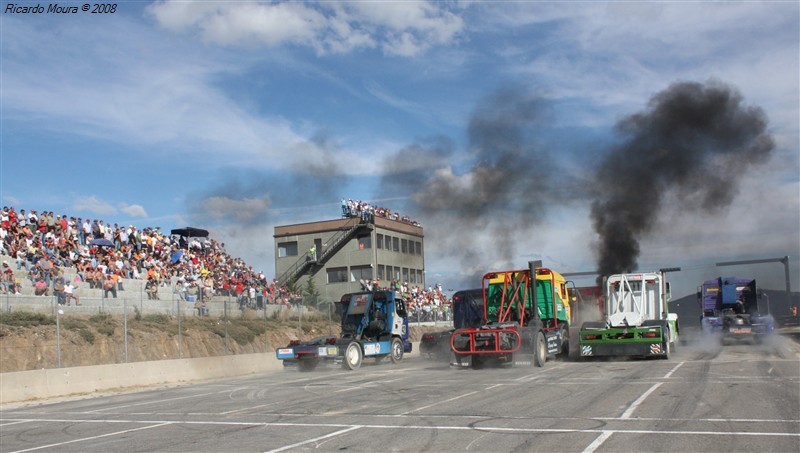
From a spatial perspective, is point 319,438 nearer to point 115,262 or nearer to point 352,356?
point 352,356

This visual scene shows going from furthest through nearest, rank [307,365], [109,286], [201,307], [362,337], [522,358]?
[201,307] → [109,286] → [362,337] → [307,365] → [522,358]

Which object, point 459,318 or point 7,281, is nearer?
point 7,281

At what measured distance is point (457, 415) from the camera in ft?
39.1

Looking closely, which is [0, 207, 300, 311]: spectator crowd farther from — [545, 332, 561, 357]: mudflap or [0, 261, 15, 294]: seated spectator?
[545, 332, 561, 357]: mudflap

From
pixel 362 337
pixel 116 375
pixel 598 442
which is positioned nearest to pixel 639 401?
pixel 598 442

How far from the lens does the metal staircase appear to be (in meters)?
63.4

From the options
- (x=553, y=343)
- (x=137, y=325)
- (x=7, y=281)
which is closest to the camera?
(x=553, y=343)

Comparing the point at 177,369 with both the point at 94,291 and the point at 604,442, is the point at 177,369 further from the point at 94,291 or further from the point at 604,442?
the point at 604,442

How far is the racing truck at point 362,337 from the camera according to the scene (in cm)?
2545

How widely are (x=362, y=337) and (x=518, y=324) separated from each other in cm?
742

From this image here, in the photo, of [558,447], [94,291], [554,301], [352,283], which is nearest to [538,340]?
[554,301]

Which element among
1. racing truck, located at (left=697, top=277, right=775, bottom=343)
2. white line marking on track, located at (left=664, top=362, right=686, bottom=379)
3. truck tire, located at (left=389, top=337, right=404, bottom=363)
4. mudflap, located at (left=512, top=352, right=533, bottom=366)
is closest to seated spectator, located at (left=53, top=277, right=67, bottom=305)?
truck tire, located at (left=389, top=337, right=404, bottom=363)

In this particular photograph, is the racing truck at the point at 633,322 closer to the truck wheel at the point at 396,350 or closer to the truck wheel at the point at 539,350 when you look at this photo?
the truck wheel at the point at 539,350

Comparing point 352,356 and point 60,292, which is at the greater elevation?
point 60,292
